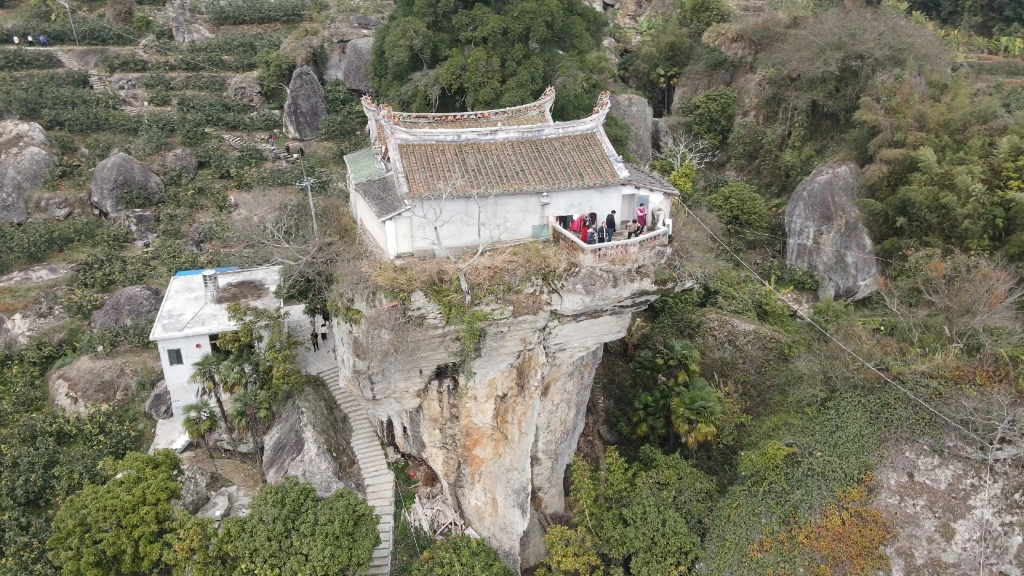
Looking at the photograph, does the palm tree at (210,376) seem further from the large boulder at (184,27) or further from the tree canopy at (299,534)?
the large boulder at (184,27)

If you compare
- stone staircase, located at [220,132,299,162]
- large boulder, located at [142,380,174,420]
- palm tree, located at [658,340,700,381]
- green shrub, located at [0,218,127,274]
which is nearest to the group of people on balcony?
palm tree, located at [658,340,700,381]

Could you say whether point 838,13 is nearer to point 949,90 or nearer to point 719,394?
point 949,90

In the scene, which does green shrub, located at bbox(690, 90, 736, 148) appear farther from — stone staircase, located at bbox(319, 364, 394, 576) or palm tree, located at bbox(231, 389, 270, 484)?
palm tree, located at bbox(231, 389, 270, 484)

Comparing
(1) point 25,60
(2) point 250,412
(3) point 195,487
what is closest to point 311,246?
(2) point 250,412

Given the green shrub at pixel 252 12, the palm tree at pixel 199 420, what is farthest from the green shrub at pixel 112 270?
the green shrub at pixel 252 12

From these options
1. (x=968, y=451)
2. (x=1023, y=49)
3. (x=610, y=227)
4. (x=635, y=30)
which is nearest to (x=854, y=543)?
(x=968, y=451)

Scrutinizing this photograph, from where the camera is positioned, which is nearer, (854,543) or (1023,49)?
(854,543)
